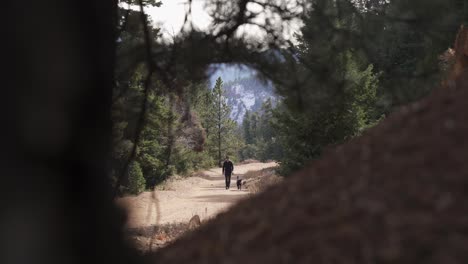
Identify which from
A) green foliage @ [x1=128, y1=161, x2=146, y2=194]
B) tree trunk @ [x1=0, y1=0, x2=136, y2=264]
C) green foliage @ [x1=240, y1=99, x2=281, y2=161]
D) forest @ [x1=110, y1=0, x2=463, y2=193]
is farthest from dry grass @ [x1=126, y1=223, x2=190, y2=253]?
green foliage @ [x1=240, y1=99, x2=281, y2=161]

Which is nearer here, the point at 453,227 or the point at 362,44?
the point at 453,227

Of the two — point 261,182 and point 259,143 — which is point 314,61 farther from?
point 259,143

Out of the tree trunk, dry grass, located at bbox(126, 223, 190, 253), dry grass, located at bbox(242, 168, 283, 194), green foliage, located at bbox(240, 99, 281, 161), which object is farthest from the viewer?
green foliage, located at bbox(240, 99, 281, 161)

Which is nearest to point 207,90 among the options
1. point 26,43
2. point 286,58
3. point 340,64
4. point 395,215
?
point 286,58

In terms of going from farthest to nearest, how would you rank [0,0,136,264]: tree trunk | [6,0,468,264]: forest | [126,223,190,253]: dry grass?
[126,223,190,253]: dry grass, [0,0,136,264]: tree trunk, [6,0,468,264]: forest

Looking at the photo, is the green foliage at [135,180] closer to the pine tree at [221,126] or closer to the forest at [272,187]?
the forest at [272,187]

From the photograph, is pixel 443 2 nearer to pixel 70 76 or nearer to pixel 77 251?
pixel 70 76

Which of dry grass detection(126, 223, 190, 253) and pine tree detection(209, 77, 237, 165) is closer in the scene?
dry grass detection(126, 223, 190, 253)

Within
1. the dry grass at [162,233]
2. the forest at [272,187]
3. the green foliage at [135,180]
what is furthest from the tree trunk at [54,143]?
the green foliage at [135,180]

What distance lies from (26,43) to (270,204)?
191cm

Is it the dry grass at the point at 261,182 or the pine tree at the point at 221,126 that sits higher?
the pine tree at the point at 221,126

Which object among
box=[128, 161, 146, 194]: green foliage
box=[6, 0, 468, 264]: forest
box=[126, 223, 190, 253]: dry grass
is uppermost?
box=[6, 0, 468, 264]: forest

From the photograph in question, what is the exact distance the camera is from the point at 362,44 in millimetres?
5910

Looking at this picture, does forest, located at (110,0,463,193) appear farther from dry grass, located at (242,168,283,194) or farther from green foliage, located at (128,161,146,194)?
green foliage, located at (128,161,146,194)
